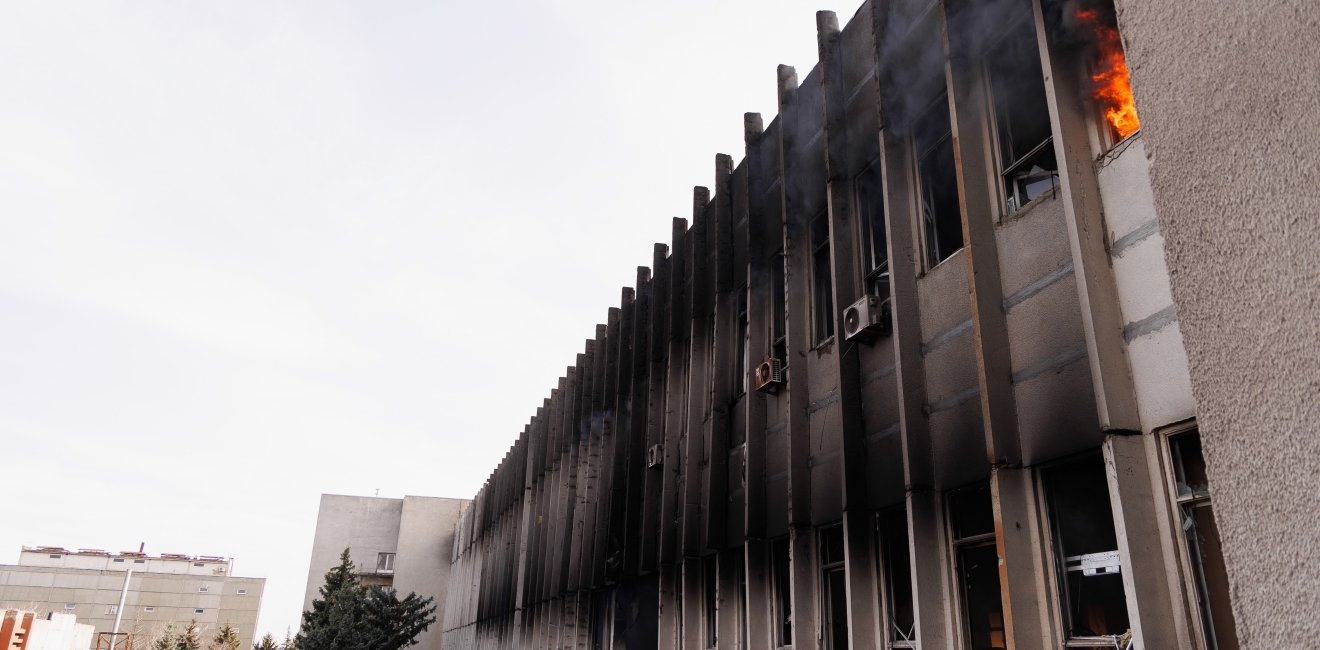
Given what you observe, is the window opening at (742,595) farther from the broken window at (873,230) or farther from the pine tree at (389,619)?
the pine tree at (389,619)

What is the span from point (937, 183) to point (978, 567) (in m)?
3.40

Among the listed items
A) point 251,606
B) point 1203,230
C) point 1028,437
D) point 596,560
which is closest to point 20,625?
point 596,560

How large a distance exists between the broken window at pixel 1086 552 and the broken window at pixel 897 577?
1.54 meters

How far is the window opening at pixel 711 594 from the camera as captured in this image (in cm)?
1095

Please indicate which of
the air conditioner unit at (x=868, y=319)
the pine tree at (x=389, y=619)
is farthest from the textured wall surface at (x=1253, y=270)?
the pine tree at (x=389, y=619)

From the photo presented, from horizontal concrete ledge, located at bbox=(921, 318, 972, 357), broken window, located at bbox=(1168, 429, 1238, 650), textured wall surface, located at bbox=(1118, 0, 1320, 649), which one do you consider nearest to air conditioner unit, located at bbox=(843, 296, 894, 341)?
horizontal concrete ledge, located at bbox=(921, 318, 972, 357)

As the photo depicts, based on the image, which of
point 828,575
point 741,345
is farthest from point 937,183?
point 741,345

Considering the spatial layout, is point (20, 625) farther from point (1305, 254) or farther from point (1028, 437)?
point (1305, 254)

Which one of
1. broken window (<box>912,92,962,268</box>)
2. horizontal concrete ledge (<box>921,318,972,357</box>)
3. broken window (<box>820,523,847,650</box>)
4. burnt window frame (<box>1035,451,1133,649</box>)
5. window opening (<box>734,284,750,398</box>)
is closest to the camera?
burnt window frame (<box>1035,451,1133,649</box>)

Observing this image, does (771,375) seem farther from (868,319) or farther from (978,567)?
(978,567)

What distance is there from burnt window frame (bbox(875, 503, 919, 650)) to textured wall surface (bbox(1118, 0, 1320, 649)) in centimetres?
499

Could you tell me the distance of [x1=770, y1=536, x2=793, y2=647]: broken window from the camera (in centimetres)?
926

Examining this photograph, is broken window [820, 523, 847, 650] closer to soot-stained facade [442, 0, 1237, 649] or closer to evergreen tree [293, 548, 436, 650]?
soot-stained facade [442, 0, 1237, 649]

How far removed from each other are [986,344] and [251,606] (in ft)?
310
